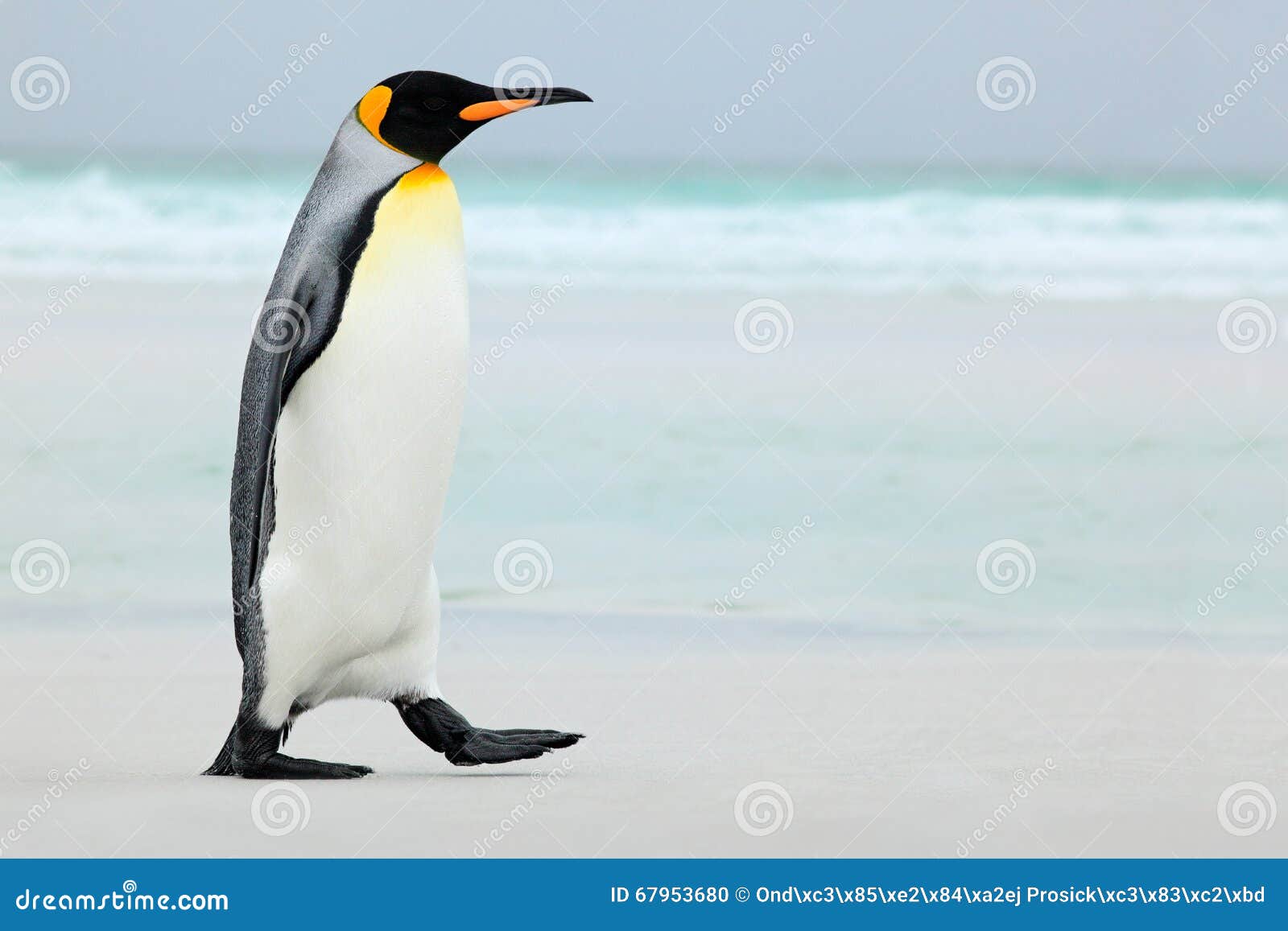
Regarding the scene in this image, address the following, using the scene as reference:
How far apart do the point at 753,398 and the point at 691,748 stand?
5.28 metres

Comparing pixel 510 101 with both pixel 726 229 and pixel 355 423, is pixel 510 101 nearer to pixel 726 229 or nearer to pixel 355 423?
pixel 355 423

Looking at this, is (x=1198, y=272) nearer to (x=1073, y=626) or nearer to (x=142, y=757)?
(x=1073, y=626)

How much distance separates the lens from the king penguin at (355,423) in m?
2.94

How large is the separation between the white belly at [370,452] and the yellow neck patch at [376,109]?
0.16 metres

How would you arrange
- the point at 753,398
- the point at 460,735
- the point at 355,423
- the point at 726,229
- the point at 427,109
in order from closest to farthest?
the point at 355,423, the point at 427,109, the point at 460,735, the point at 753,398, the point at 726,229

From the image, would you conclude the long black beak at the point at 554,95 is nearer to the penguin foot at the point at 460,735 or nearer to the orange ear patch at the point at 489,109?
the orange ear patch at the point at 489,109

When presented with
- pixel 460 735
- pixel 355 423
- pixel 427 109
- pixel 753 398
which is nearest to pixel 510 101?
pixel 427 109

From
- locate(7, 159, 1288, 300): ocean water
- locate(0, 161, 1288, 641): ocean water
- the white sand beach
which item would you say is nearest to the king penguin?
locate(0, 161, 1288, 641): ocean water

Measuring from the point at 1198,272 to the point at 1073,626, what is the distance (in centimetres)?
795

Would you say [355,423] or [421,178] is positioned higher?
[421,178]

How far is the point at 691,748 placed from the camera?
3.32 metres

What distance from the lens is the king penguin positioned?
2941mm

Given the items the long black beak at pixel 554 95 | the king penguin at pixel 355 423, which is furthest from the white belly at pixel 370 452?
the long black beak at pixel 554 95

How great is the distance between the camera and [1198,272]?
11.8 m
